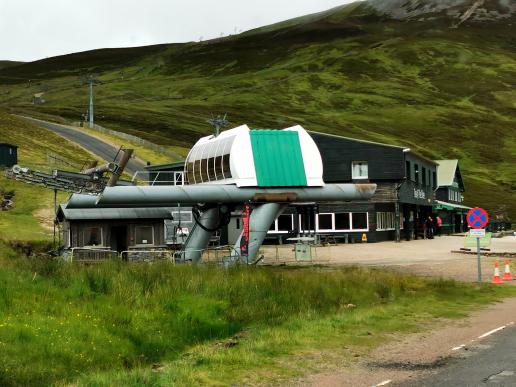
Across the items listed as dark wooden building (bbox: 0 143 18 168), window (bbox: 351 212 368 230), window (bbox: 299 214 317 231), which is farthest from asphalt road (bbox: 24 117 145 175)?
window (bbox: 351 212 368 230)

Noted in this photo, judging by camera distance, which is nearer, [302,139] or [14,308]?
[14,308]

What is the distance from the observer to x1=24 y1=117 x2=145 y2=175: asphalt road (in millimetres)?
83875

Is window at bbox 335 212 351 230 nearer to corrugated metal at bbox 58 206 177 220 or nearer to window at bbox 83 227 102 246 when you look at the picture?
corrugated metal at bbox 58 206 177 220

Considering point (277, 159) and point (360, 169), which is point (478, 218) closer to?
point (277, 159)

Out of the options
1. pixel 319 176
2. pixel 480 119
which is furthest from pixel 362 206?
pixel 480 119

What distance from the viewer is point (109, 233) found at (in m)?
43.2

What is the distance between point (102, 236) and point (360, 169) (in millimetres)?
27715

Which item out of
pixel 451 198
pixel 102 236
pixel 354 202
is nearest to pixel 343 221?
pixel 354 202

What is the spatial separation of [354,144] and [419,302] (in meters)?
41.6

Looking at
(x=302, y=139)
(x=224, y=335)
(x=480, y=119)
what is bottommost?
(x=224, y=335)

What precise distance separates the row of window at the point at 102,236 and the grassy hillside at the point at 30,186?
5250 millimetres

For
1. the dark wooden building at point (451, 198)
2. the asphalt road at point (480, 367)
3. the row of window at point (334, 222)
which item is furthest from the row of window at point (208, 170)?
the dark wooden building at point (451, 198)

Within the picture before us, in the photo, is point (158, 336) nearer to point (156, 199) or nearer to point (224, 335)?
point (224, 335)

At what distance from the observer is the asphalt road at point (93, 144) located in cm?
8388
